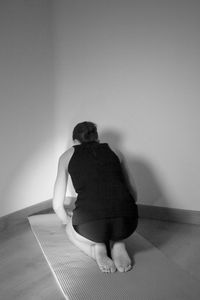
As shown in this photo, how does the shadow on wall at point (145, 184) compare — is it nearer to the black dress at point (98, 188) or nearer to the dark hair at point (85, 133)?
the dark hair at point (85, 133)

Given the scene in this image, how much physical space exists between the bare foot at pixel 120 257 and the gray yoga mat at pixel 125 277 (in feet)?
0.09

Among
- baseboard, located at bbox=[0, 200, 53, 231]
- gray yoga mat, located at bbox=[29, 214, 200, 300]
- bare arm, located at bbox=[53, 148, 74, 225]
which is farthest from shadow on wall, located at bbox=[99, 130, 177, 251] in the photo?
baseboard, located at bbox=[0, 200, 53, 231]

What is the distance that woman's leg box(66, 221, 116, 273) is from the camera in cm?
158

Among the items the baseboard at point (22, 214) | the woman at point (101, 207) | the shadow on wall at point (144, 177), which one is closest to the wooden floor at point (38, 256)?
the baseboard at point (22, 214)

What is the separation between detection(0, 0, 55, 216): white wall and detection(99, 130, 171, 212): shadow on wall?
0.51 meters

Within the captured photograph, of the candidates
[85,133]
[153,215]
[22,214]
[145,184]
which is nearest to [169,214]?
[153,215]

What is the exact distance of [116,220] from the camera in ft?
5.39

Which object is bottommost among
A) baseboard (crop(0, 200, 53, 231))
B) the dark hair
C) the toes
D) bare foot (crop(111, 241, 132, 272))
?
baseboard (crop(0, 200, 53, 231))

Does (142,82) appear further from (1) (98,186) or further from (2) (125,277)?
(2) (125,277)

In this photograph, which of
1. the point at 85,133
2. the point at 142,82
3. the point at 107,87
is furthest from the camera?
the point at 107,87

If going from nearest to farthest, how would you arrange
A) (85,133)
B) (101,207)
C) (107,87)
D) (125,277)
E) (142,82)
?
(125,277)
(101,207)
(85,133)
(142,82)
(107,87)

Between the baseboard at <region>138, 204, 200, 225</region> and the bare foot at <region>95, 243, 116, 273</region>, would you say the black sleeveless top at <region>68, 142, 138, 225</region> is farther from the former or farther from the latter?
the baseboard at <region>138, 204, 200, 225</region>

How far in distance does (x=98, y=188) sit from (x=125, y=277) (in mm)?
452

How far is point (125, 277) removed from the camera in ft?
4.98
